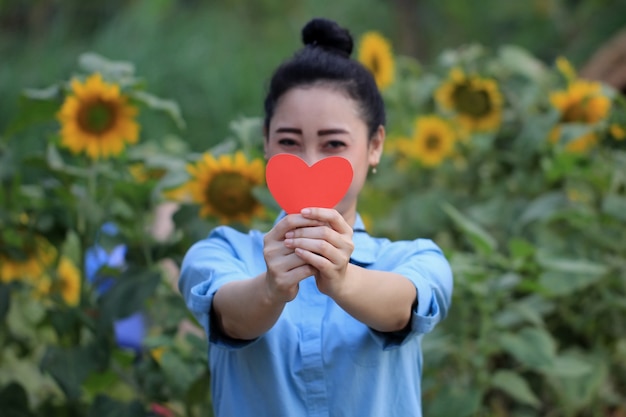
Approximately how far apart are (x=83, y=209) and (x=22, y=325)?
1.76 feet

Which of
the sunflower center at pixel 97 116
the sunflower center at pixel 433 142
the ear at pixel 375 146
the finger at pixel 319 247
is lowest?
the finger at pixel 319 247

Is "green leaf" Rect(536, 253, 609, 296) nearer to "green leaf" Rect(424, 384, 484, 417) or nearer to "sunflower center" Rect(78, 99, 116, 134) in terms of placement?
"green leaf" Rect(424, 384, 484, 417)

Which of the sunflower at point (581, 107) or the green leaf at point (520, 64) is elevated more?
the green leaf at point (520, 64)

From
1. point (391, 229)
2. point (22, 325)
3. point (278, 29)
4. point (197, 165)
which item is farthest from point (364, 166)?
point (278, 29)

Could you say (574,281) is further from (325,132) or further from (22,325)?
(22,325)

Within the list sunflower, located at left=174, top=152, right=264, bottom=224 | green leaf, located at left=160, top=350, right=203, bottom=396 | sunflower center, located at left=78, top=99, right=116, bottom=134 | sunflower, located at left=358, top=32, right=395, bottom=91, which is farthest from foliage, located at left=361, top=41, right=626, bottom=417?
sunflower center, located at left=78, top=99, right=116, bottom=134

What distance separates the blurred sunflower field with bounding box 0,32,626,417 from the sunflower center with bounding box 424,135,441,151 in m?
0.12

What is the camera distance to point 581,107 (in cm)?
290

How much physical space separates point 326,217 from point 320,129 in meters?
0.29

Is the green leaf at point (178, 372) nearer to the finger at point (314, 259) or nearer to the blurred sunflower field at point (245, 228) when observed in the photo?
the blurred sunflower field at point (245, 228)

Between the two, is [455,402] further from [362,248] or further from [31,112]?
[31,112]

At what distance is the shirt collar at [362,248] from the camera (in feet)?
5.35

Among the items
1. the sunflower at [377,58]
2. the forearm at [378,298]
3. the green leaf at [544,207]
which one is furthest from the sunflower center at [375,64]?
the forearm at [378,298]

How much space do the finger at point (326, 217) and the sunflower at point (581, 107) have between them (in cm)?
163
